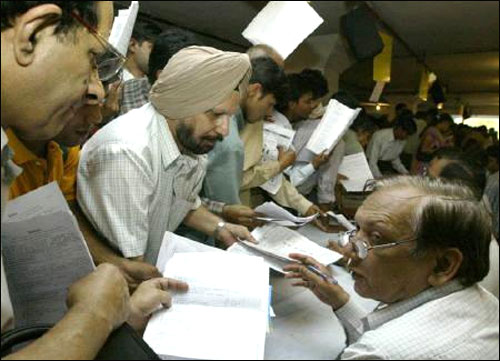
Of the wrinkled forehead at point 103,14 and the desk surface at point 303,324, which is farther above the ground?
the wrinkled forehead at point 103,14

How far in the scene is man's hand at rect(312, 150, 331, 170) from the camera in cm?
178

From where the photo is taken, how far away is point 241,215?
127cm

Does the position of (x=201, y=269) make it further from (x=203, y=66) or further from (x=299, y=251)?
(x=203, y=66)

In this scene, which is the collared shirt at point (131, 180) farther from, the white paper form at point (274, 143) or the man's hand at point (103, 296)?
the white paper form at point (274, 143)

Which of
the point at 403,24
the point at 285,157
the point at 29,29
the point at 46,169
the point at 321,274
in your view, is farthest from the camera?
the point at 403,24

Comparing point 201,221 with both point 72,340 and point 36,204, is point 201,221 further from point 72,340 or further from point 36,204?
point 72,340

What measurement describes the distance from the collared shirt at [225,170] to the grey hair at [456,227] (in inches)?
27.3

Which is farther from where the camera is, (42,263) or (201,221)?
(201,221)

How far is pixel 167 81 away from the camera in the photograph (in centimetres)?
102

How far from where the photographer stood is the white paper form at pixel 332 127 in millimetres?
1723

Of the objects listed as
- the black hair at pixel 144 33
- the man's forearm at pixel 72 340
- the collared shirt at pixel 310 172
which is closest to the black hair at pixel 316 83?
the collared shirt at pixel 310 172

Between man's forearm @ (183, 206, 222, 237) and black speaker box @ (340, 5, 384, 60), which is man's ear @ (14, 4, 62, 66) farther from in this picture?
black speaker box @ (340, 5, 384, 60)

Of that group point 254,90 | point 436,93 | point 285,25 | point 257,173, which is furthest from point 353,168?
point 436,93

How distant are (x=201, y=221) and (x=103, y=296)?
0.70 m
